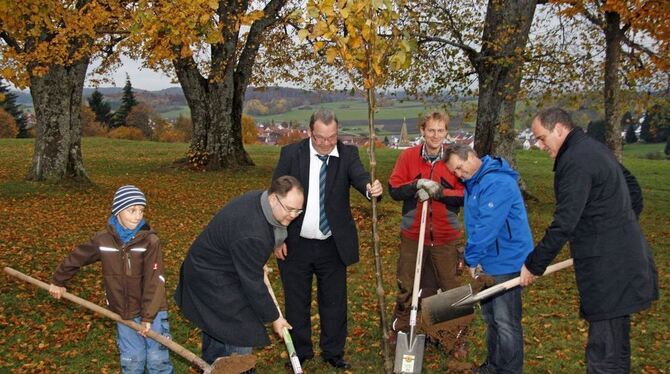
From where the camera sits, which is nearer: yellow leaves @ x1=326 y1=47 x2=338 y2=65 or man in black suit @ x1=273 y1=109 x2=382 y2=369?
yellow leaves @ x1=326 y1=47 x2=338 y2=65

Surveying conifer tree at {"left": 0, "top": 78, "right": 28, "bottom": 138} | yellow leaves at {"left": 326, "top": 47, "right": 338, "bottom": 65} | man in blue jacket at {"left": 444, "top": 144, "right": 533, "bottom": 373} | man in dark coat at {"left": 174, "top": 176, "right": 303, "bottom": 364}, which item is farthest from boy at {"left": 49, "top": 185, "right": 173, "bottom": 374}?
conifer tree at {"left": 0, "top": 78, "right": 28, "bottom": 138}

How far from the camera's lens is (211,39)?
38.4ft

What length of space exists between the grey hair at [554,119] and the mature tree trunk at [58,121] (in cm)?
1436

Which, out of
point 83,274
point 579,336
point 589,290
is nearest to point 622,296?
point 589,290

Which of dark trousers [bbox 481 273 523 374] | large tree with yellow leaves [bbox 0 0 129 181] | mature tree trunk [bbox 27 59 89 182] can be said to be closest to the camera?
dark trousers [bbox 481 273 523 374]

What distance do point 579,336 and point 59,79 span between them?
14.0 meters

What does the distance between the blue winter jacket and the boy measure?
259cm

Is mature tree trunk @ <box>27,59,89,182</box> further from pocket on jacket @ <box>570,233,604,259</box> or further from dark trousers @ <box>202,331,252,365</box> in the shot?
pocket on jacket @ <box>570,233,604,259</box>

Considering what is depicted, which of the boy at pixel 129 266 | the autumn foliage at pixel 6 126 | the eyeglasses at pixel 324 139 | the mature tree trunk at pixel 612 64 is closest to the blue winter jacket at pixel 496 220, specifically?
the eyeglasses at pixel 324 139

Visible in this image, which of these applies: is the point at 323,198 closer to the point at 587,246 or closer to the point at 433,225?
the point at 433,225

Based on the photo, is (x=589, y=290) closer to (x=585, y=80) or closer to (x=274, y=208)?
(x=274, y=208)

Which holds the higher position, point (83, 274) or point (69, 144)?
point (69, 144)

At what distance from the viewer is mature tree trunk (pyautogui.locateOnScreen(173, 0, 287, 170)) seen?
22234mm

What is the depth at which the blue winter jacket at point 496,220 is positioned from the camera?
514 cm
